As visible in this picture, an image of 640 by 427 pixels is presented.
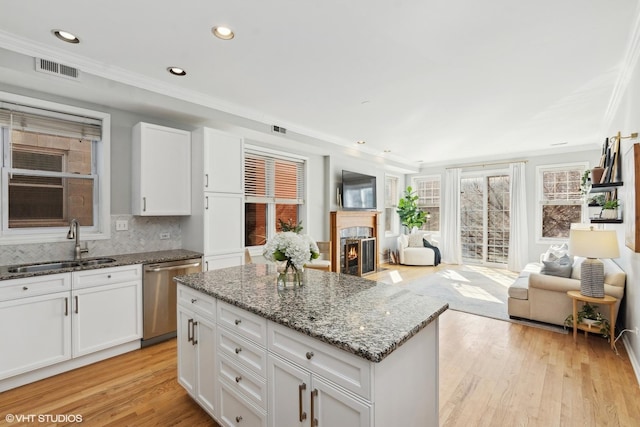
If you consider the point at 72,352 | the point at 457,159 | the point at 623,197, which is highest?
the point at 457,159

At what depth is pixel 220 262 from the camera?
3.54 meters

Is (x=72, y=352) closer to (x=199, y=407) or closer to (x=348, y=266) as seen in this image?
(x=199, y=407)

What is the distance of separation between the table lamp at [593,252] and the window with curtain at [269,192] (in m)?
3.44

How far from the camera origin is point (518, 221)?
21.5ft

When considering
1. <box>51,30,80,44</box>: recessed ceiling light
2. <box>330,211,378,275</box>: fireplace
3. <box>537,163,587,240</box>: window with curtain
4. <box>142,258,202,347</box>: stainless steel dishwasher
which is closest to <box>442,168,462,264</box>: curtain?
<box>537,163,587,240</box>: window with curtain

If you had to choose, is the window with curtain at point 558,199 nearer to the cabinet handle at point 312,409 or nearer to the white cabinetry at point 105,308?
the cabinet handle at point 312,409

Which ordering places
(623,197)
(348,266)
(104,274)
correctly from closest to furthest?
(104,274) < (623,197) < (348,266)

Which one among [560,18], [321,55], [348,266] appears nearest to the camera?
[560,18]

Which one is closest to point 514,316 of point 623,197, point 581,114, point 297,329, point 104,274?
point 623,197

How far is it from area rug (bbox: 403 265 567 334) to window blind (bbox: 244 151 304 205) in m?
2.65

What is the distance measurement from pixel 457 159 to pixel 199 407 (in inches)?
282

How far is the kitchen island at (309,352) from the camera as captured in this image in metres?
1.16

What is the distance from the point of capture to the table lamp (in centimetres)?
293

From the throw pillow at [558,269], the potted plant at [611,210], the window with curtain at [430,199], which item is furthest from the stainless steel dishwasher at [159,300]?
the window with curtain at [430,199]
